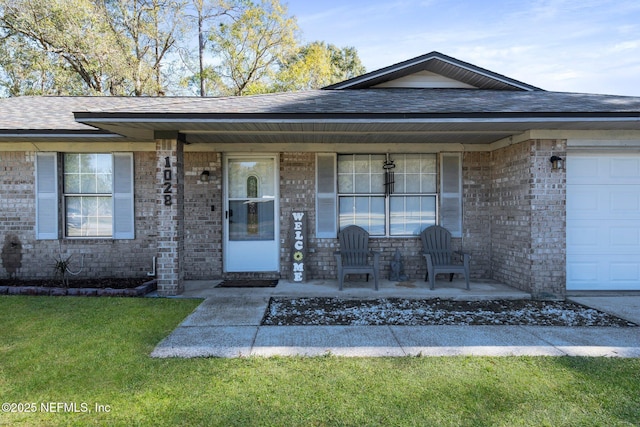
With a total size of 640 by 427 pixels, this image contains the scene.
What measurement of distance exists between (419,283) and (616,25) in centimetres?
996

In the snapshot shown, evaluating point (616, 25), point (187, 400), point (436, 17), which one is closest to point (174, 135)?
point (187, 400)

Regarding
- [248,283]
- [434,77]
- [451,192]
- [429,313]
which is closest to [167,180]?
[248,283]

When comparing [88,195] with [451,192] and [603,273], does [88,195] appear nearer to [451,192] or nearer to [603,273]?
[451,192]

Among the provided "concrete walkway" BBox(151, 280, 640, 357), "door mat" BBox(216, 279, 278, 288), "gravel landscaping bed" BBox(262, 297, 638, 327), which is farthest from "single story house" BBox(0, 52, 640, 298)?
"concrete walkway" BBox(151, 280, 640, 357)

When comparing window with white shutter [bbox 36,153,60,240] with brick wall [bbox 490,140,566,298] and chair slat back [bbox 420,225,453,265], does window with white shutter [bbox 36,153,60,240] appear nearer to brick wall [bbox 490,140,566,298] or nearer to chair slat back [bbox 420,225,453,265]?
chair slat back [bbox 420,225,453,265]

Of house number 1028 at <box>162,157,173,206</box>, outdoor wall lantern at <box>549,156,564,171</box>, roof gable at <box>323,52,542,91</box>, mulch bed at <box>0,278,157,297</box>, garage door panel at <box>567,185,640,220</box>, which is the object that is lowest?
mulch bed at <box>0,278,157,297</box>

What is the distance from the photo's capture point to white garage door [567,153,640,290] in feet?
20.7

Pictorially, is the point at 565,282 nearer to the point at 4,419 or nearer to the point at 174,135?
the point at 174,135

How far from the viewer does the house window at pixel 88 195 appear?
7.27 metres

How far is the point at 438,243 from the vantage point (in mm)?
7145

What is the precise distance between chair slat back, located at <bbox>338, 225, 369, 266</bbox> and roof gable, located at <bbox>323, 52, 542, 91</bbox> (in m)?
2.90

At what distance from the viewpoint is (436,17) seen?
11.2m

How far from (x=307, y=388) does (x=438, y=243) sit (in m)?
4.80

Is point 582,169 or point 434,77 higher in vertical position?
point 434,77
